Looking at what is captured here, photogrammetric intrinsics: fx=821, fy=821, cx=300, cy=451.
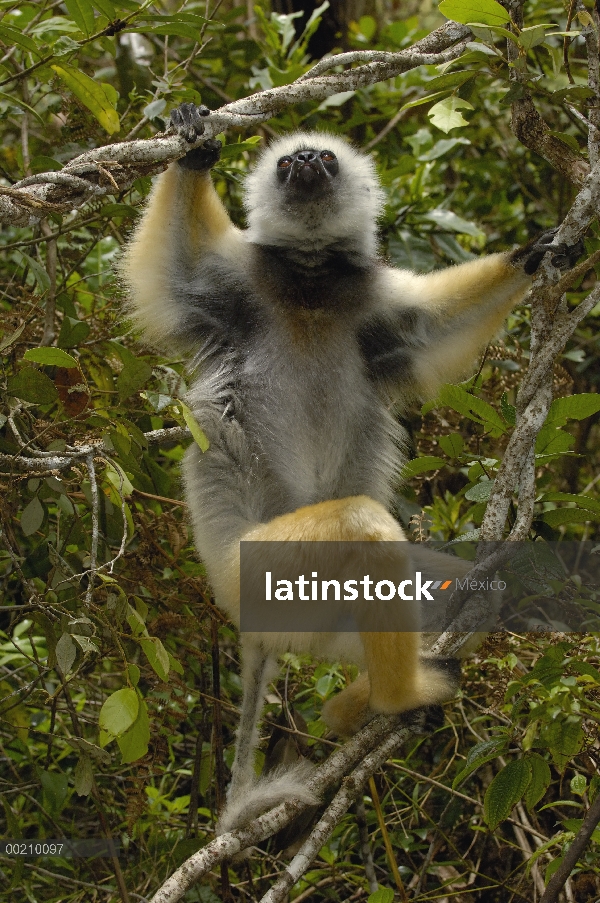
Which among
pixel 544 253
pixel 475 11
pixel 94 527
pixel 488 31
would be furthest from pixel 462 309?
pixel 94 527

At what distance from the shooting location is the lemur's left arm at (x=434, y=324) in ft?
14.1

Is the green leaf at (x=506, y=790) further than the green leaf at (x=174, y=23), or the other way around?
the green leaf at (x=174, y=23)

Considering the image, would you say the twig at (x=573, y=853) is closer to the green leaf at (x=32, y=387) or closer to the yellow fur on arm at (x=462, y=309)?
the yellow fur on arm at (x=462, y=309)

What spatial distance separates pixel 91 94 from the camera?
384 centimetres

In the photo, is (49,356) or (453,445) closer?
(49,356)

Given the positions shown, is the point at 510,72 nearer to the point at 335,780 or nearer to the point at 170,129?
the point at 170,129

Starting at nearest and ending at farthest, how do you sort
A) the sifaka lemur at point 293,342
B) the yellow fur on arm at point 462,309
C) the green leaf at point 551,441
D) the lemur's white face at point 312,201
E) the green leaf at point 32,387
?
the green leaf at point 32,387
the green leaf at point 551,441
the sifaka lemur at point 293,342
the yellow fur on arm at point 462,309
the lemur's white face at point 312,201

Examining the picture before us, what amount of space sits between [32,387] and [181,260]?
121 centimetres

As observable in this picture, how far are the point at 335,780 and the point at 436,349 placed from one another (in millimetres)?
2250

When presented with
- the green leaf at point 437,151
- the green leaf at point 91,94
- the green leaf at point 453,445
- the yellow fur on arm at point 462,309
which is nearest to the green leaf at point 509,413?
the green leaf at point 453,445

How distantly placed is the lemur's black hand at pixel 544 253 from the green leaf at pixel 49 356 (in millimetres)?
2249

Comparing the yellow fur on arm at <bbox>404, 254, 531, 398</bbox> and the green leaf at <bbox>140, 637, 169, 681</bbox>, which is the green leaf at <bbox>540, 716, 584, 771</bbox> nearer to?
the green leaf at <bbox>140, 637, 169, 681</bbox>

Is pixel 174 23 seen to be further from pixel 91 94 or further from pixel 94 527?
pixel 94 527

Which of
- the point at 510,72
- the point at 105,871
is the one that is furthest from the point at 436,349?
Answer: the point at 105,871
